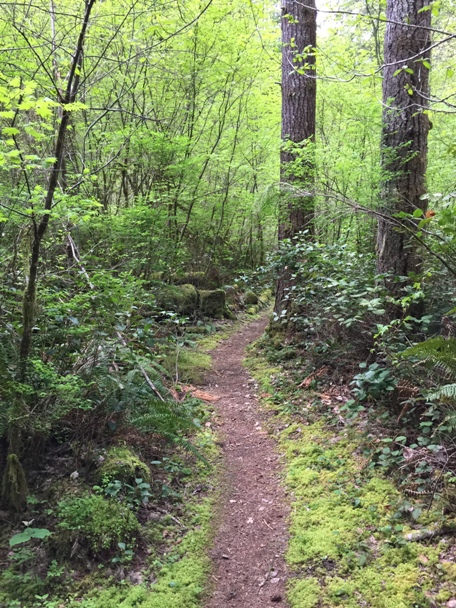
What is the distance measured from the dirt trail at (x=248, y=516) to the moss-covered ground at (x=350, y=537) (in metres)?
0.14

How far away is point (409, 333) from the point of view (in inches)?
180

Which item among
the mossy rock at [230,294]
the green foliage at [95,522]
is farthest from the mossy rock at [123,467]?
the mossy rock at [230,294]

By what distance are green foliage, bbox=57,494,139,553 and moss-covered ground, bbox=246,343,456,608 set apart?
4.25 ft

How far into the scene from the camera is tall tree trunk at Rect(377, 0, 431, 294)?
4863 mm

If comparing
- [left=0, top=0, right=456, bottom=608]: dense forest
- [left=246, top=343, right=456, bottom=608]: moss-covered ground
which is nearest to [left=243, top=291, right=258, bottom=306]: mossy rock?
[left=0, top=0, right=456, bottom=608]: dense forest

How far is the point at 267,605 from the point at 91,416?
2.18 meters

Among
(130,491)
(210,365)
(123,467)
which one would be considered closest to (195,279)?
(210,365)

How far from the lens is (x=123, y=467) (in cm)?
352

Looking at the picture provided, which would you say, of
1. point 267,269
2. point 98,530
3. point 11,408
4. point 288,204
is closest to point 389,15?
Result: point 288,204

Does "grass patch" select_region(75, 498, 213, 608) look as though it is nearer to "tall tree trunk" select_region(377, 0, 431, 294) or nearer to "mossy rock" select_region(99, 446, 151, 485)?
"mossy rock" select_region(99, 446, 151, 485)

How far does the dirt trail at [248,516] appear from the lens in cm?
282

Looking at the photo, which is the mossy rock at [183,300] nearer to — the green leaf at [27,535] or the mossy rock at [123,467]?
A: the mossy rock at [123,467]

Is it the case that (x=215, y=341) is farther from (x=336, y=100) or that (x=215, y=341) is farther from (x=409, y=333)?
(x=336, y=100)

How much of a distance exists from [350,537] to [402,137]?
4606 mm
